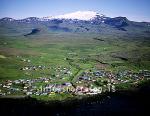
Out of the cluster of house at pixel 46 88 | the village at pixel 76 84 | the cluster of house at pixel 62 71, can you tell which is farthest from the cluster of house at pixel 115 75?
the cluster of house at pixel 46 88

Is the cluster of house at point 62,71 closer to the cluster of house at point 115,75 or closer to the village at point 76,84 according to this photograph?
the village at point 76,84

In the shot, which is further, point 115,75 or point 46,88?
point 115,75

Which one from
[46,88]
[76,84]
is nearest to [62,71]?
[76,84]

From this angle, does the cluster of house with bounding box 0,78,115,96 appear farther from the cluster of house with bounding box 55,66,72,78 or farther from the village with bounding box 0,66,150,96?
the cluster of house with bounding box 55,66,72,78

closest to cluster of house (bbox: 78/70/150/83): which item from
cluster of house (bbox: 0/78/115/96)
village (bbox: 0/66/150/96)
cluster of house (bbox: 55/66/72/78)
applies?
village (bbox: 0/66/150/96)

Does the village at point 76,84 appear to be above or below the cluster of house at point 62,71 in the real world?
above

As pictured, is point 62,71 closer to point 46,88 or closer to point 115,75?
point 115,75

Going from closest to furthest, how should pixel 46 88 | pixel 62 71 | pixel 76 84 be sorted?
pixel 46 88 → pixel 76 84 → pixel 62 71

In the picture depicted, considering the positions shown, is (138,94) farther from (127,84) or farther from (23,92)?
(23,92)
